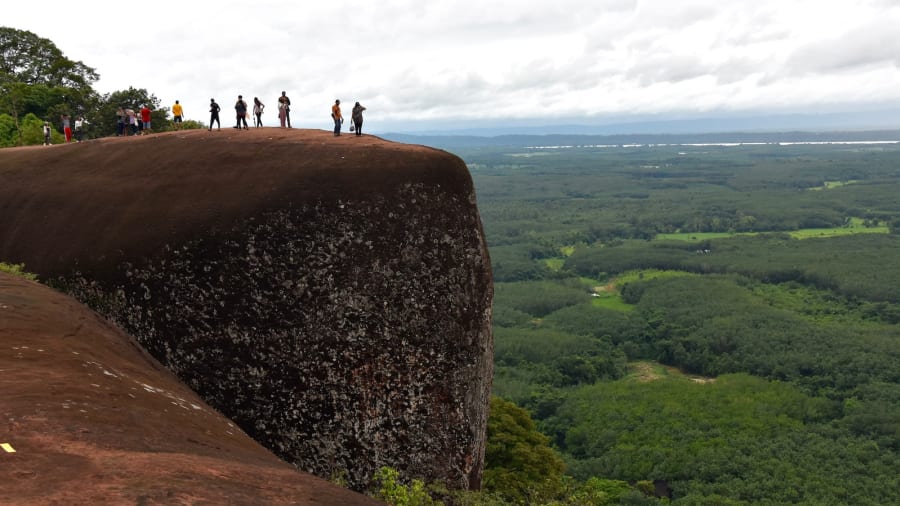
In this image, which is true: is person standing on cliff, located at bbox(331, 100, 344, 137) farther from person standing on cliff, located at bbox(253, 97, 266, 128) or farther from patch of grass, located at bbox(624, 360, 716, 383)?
patch of grass, located at bbox(624, 360, 716, 383)

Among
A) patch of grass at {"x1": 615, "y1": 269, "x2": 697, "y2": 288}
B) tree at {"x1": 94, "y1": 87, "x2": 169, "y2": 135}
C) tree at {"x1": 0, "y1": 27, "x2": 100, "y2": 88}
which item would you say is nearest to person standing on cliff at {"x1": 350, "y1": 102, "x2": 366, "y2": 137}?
tree at {"x1": 94, "y1": 87, "x2": 169, "y2": 135}

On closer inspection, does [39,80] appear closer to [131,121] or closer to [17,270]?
[131,121]

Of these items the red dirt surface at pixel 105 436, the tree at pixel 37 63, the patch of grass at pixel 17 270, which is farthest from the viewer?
the tree at pixel 37 63

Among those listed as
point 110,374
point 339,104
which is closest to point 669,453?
point 339,104

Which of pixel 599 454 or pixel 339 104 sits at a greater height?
pixel 339 104

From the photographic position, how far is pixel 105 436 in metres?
10.6

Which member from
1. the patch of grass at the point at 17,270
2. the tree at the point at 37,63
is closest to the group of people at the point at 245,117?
the patch of grass at the point at 17,270

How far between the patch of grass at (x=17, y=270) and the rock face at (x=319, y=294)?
2.02ft

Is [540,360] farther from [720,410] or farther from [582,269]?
[582,269]

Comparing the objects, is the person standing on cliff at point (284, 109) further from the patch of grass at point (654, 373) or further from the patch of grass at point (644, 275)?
the patch of grass at point (644, 275)

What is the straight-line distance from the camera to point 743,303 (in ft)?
468

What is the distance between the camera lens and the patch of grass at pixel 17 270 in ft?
65.9

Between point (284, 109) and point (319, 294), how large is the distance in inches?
535

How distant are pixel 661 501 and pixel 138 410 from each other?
218 ft
